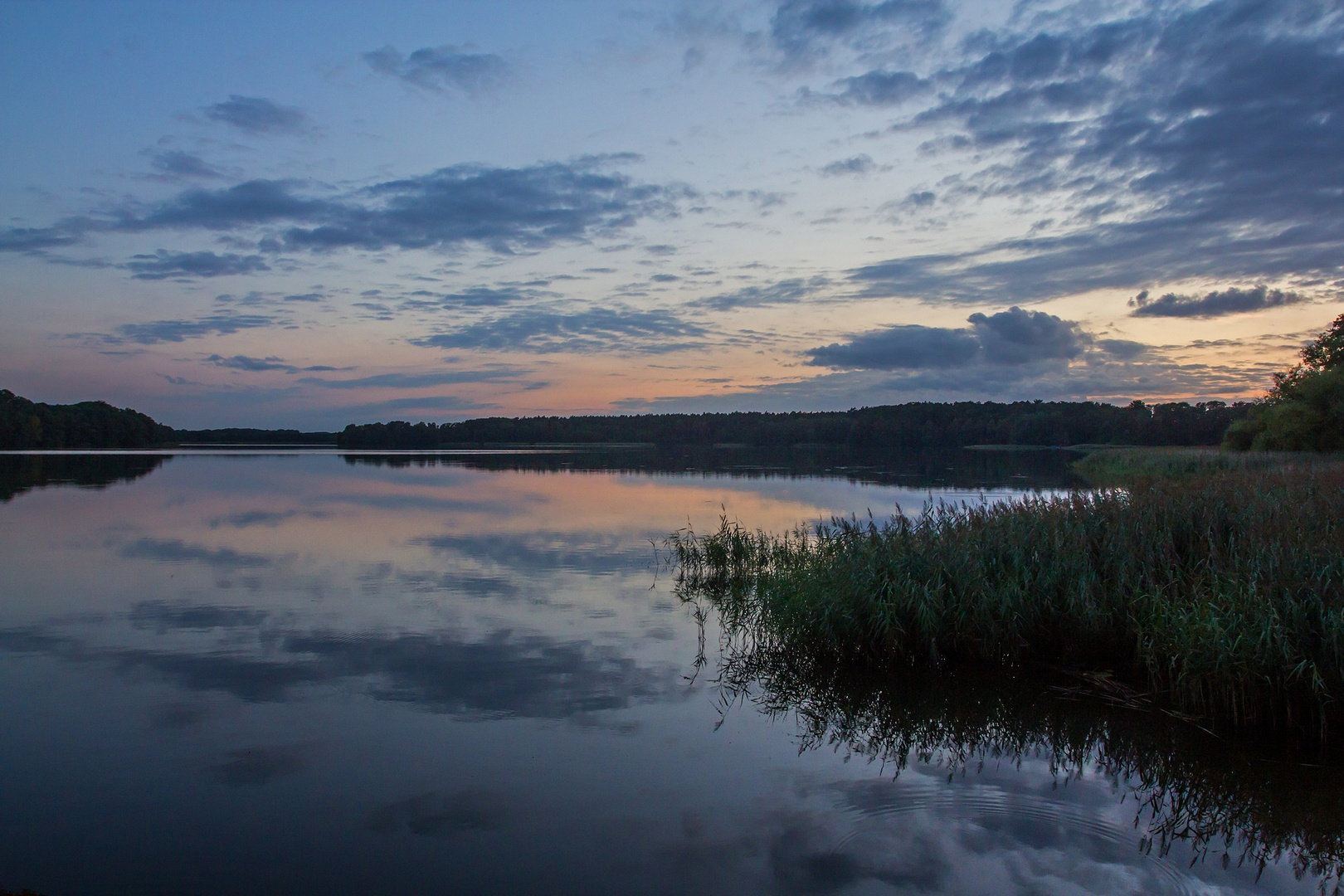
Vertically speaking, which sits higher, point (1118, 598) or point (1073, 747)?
point (1118, 598)

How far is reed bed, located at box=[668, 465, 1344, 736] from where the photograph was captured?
22.1 ft

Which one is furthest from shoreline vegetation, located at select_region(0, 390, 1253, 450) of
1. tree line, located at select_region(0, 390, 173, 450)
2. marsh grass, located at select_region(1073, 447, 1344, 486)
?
marsh grass, located at select_region(1073, 447, 1344, 486)

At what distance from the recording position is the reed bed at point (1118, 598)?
6750 mm

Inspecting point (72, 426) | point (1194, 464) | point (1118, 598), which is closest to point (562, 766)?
point (1118, 598)

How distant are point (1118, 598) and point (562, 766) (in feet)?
20.5

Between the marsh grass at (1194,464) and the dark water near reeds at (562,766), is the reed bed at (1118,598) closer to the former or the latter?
the dark water near reeds at (562,766)

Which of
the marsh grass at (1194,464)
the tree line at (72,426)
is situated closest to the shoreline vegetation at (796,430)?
the tree line at (72,426)

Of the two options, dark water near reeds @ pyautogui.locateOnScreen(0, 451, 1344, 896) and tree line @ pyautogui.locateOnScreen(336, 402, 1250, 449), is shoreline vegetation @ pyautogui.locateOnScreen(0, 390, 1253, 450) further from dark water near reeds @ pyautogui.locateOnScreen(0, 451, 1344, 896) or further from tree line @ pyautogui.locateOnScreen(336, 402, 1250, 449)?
dark water near reeds @ pyautogui.locateOnScreen(0, 451, 1344, 896)

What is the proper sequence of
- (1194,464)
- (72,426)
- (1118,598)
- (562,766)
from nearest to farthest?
1. (562,766)
2. (1118,598)
3. (1194,464)
4. (72,426)

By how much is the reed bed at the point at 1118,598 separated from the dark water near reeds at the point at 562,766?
54cm

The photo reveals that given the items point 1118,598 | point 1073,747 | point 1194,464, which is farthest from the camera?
point 1194,464

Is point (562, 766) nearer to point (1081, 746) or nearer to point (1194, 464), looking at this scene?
point (1081, 746)

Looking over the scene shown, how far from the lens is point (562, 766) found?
6156 mm

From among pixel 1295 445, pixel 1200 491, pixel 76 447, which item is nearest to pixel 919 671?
pixel 1200 491
